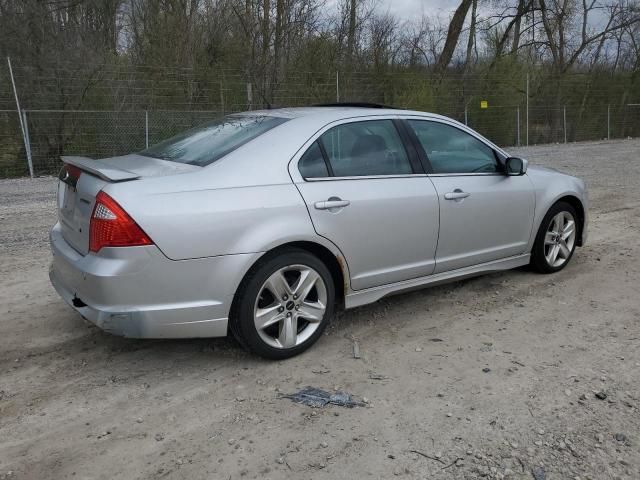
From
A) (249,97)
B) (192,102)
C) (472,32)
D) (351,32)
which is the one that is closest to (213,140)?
(192,102)

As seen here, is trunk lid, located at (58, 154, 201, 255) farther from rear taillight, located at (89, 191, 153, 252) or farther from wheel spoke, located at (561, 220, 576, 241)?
wheel spoke, located at (561, 220, 576, 241)

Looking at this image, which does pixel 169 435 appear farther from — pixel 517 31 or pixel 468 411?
pixel 517 31

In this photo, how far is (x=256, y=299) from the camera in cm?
351

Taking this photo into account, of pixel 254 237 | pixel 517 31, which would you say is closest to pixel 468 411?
pixel 254 237

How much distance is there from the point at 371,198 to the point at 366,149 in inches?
16.0

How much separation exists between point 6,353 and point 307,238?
2093 mm

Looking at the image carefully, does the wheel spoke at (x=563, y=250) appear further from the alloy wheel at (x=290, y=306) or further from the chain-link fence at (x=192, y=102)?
the chain-link fence at (x=192, y=102)

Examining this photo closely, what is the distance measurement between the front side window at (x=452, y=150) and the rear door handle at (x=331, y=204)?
97cm

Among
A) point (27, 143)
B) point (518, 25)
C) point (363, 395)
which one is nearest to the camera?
point (363, 395)

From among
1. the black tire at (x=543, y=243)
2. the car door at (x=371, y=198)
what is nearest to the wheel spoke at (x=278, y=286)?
the car door at (x=371, y=198)

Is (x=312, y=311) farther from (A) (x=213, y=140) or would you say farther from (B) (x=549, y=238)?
(B) (x=549, y=238)

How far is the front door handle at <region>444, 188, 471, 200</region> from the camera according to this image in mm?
4379

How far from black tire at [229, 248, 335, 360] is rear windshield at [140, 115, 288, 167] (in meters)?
0.72

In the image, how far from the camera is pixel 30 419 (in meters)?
3.07
